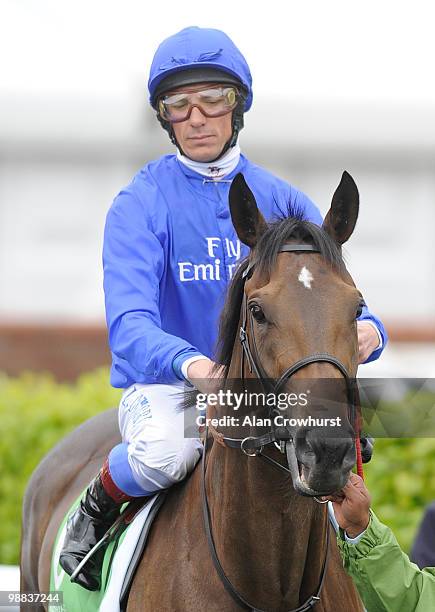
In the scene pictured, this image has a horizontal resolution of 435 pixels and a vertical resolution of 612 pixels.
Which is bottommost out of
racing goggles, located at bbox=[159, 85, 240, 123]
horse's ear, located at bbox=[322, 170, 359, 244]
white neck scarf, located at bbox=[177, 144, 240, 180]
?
horse's ear, located at bbox=[322, 170, 359, 244]

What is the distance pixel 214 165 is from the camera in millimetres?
3697

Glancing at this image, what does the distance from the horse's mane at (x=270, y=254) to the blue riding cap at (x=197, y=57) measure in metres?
0.84

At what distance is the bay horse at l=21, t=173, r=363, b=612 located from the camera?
2.59 m

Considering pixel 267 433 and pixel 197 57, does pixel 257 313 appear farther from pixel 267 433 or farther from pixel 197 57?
pixel 197 57

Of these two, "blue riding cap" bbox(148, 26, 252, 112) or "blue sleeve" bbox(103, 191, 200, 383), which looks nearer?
"blue sleeve" bbox(103, 191, 200, 383)

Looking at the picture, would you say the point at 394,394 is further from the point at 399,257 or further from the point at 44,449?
the point at 399,257

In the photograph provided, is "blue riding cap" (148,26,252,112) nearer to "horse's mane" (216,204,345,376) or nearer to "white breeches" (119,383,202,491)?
"horse's mane" (216,204,345,376)

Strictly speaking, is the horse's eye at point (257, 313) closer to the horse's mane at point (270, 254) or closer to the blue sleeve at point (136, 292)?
the horse's mane at point (270, 254)

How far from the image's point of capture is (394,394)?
3512 mm

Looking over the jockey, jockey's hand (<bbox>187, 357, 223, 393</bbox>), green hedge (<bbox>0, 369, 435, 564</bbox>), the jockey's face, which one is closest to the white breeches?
the jockey

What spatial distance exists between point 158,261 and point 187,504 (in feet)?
2.56

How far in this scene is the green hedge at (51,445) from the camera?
20.0ft

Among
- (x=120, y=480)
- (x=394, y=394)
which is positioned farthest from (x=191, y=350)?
(x=394, y=394)

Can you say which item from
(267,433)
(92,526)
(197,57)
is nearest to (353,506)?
(267,433)
